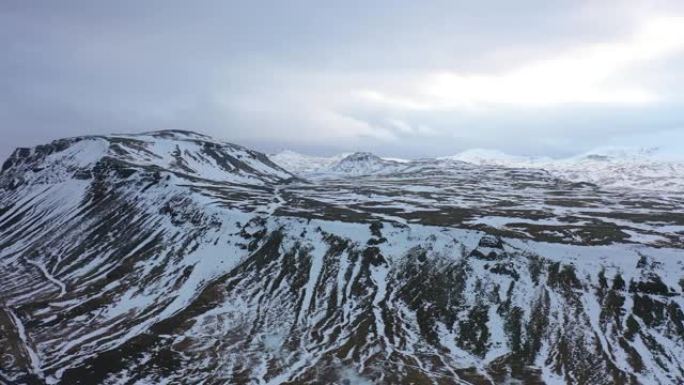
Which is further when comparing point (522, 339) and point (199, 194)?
point (199, 194)

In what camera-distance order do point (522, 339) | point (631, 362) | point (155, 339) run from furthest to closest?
point (155, 339)
point (522, 339)
point (631, 362)

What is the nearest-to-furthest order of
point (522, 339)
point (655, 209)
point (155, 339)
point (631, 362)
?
point (631, 362), point (522, 339), point (155, 339), point (655, 209)

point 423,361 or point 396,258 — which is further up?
point 396,258

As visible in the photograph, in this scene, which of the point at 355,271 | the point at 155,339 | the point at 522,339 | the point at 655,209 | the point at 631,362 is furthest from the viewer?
the point at 655,209

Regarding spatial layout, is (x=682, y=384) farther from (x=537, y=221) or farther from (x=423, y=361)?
(x=537, y=221)

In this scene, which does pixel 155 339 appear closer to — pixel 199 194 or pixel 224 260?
pixel 224 260

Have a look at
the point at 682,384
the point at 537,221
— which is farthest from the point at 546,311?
the point at 537,221

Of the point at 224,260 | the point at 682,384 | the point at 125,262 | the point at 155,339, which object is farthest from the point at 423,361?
the point at 125,262

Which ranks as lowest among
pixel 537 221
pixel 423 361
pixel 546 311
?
pixel 423 361

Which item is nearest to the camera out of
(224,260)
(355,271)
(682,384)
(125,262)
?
(682,384)
